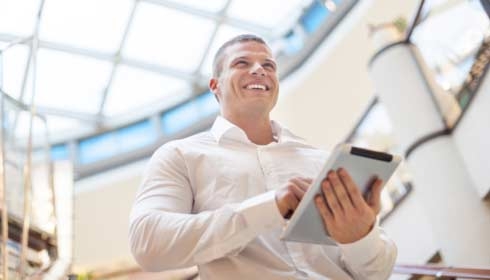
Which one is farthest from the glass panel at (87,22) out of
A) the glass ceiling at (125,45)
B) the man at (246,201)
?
the man at (246,201)

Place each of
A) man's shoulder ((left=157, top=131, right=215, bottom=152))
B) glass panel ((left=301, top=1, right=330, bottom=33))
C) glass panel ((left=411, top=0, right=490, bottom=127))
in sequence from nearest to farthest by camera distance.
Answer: man's shoulder ((left=157, top=131, right=215, bottom=152)) → glass panel ((left=411, top=0, right=490, bottom=127)) → glass panel ((left=301, top=1, right=330, bottom=33))

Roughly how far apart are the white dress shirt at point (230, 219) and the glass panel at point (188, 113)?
10.1 metres

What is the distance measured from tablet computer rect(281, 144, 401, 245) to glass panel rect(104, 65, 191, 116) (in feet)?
34.9

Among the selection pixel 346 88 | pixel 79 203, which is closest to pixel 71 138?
pixel 79 203

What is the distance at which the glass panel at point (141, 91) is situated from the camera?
11.8m

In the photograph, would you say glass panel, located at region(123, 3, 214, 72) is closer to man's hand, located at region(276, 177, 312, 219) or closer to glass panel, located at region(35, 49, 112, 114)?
glass panel, located at region(35, 49, 112, 114)

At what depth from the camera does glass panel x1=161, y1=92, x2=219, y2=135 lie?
39.2 ft

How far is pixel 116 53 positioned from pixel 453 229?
7904 millimetres

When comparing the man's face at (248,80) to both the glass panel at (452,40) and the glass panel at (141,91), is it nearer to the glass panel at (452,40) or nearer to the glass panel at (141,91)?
the glass panel at (452,40)

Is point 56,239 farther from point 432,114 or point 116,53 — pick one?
point 116,53

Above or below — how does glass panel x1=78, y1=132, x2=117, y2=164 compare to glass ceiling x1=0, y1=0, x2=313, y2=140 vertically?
below

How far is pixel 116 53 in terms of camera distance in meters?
11.4

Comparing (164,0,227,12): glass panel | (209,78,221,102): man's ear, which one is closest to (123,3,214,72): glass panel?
(164,0,227,12): glass panel

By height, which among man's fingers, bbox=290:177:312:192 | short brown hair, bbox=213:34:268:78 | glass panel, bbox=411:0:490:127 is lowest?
man's fingers, bbox=290:177:312:192
